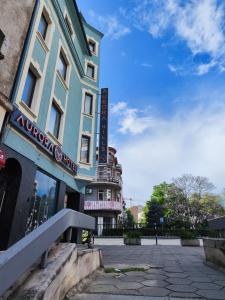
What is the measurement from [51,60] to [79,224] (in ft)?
30.2

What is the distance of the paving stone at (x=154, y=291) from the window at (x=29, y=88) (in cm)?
754

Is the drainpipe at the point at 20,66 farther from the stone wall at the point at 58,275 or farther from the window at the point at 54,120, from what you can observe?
the stone wall at the point at 58,275

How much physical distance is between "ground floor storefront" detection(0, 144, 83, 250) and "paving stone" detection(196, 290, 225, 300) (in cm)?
550

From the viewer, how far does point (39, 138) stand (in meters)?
8.60

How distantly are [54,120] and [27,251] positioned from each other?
952cm

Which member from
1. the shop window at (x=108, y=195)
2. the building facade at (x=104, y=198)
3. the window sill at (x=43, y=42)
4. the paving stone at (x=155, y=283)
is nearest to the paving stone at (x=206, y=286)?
the paving stone at (x=155, y=283)

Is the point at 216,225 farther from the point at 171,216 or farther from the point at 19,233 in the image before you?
the point at 171,216

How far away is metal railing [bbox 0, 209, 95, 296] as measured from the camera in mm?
1626

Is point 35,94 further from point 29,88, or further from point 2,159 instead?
point 2,159

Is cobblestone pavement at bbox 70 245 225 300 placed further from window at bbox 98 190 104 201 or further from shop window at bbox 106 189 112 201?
window at bbox 98 190 104 201

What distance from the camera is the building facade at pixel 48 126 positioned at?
286 inches

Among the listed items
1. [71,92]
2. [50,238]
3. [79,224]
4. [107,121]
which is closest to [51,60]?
[71,92]

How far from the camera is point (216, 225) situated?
4.48 meters

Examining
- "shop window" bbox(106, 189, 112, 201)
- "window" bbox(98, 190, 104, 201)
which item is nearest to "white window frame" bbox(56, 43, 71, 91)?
"shop window" bbox(106, 189, 112, 201)
